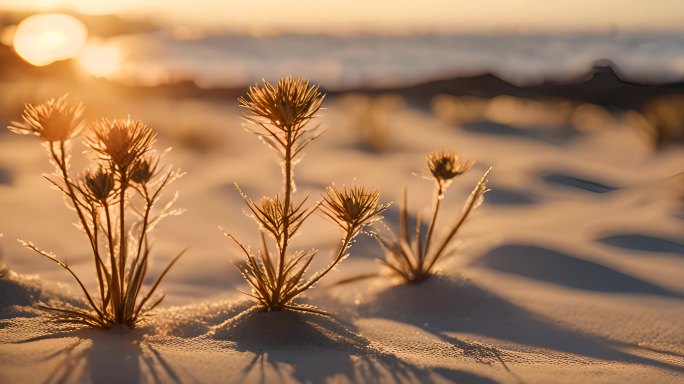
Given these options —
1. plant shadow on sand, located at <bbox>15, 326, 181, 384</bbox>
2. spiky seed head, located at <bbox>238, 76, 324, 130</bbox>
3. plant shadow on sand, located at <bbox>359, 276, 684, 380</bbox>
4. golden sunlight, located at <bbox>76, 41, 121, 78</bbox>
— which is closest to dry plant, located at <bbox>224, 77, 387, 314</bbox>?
spiky seed head, located at <bbox>238, 76, 324, 130</bbox>

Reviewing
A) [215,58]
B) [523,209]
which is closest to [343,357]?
[523,209]

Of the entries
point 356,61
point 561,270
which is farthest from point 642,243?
Result: point 356,61

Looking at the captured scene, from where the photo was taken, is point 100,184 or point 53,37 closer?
point 100,184

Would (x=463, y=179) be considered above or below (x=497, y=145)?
below

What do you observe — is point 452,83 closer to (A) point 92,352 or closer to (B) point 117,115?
(B) point 117,115

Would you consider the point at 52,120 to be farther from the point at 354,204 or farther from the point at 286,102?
the point at 354,204

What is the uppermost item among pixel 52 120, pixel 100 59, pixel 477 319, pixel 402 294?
pixel 100 59

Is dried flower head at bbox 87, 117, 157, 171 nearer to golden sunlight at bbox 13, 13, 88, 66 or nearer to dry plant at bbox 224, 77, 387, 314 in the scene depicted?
dry plant at bbox 224, 77, 387, 314

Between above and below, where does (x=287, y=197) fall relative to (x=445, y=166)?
below
